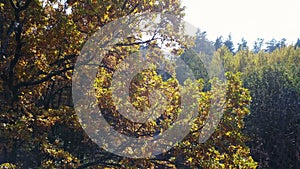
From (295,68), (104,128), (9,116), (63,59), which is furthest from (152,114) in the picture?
(295,68)

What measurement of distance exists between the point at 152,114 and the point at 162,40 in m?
1.78

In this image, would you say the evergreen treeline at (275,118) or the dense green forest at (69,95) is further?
the evergreen treeline at (275,118)

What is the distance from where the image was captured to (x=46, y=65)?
323 inches

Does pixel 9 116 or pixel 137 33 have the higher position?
pixel 137 33

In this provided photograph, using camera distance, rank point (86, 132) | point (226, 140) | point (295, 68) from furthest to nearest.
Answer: point (295, 68)
point (86, 132)
point (226, 140)

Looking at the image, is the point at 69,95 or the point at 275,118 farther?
the point at 275,118

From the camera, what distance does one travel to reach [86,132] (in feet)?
31.3

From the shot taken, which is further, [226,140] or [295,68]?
[295,68]

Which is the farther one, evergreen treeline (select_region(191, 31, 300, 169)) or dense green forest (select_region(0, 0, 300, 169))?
evergreen treeline (select_region(191, 31, 300, 169))

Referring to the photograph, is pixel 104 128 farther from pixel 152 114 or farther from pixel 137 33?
pixel 137 33

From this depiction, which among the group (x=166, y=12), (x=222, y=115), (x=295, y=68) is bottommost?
(x=222, y=115)

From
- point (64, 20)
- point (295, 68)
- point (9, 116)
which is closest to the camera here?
point (64, 20)

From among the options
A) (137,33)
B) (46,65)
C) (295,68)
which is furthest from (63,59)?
(295,68)

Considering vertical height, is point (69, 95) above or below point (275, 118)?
below
